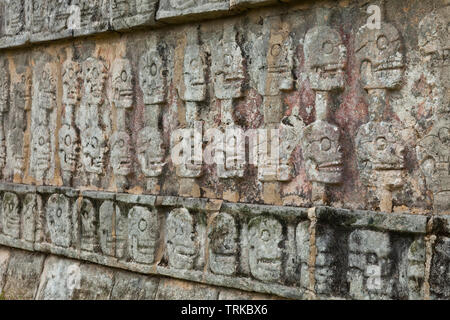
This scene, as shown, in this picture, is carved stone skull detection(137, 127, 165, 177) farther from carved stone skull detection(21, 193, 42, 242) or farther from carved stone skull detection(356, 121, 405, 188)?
carved stone skull detection(356, 121, 405, 188)

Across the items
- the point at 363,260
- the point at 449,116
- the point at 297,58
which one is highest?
the point at 297,58

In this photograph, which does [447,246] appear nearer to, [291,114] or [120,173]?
[291,114]

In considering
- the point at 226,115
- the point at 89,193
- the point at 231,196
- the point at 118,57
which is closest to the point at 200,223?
the point at 231,196

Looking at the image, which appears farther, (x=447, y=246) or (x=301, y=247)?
(x=301, y=247)

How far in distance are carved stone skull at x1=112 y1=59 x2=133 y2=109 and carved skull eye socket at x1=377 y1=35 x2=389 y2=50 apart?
6.34ft

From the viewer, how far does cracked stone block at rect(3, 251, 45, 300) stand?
5.24 m

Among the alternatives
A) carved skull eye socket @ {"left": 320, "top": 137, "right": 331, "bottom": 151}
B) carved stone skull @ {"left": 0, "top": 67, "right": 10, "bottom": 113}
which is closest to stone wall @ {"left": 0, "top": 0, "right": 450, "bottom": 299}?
carved skull eye socket @ {"left": 320, "top": 137, "right": 331, "bottom": 151}

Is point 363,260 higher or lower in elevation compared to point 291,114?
lower

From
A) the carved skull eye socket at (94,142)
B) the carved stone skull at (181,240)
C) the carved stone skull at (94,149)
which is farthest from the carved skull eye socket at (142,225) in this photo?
the carved skull eye socket at (94,142)

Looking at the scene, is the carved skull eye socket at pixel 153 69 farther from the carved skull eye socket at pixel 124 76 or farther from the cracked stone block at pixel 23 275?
the cracked stone block at pixel 23 275

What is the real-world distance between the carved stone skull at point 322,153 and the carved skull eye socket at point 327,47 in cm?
38

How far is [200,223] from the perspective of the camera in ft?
13.2

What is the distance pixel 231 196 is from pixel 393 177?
43.1 inches

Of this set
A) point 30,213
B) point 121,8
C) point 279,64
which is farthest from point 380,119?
point 30,213
